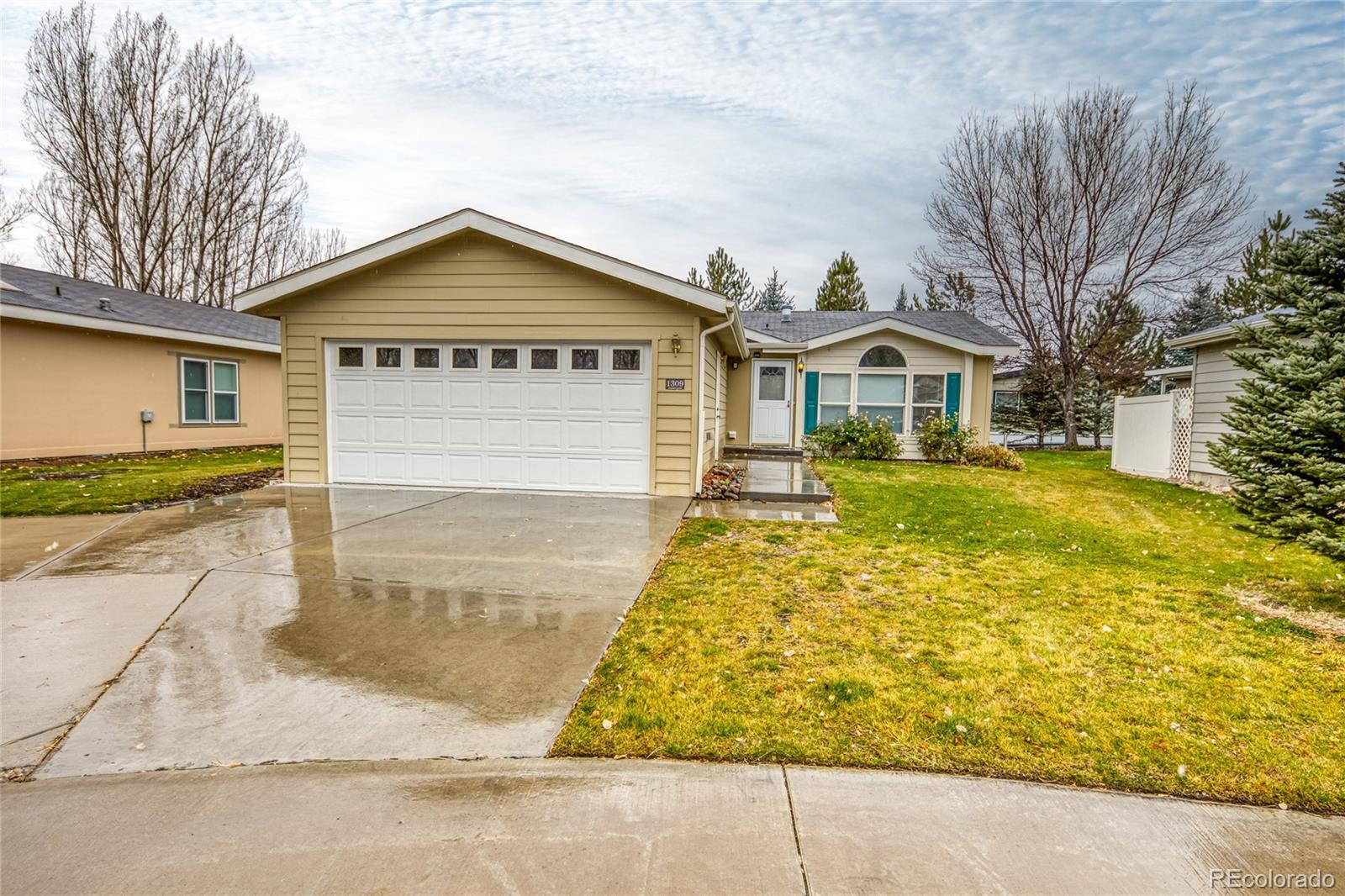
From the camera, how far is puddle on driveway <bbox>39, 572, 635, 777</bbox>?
104 inches

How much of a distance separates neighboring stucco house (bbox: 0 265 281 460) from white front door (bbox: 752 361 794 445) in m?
11.9

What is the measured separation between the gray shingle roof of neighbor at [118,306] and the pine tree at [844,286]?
22770 millimetres

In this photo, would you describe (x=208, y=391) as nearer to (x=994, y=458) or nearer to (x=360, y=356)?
(x=360, y=356)

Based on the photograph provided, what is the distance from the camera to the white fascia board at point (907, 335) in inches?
554

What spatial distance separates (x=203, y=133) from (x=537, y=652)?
2798 centimetres

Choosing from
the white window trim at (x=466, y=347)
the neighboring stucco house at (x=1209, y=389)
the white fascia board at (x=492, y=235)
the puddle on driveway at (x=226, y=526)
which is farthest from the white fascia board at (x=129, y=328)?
the neighboring stucco house at (x=1209, y=389)

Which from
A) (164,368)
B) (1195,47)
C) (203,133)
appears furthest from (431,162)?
(1195,47)

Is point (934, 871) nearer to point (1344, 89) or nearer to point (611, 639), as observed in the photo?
point (611, 639)

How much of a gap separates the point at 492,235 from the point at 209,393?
35.0 ft

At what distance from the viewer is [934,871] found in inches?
76.2

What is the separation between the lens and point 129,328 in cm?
1262

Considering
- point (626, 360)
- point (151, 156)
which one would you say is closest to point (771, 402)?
point (626, 360)

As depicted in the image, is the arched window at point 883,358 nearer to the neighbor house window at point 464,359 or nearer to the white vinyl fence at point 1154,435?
the white vinyl fence at point 1154,435

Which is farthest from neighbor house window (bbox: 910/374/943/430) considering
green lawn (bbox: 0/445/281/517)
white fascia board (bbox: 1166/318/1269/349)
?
green lawn (bbox: 0/445/281/517)
